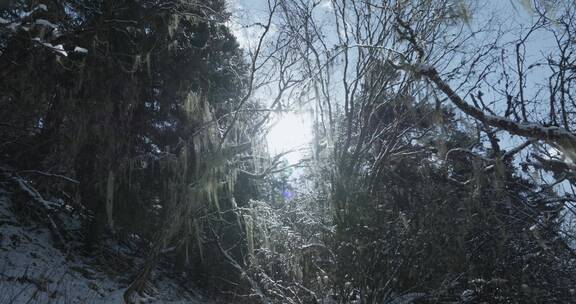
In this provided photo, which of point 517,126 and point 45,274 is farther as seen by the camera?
point 45,274

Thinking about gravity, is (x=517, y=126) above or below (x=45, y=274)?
above

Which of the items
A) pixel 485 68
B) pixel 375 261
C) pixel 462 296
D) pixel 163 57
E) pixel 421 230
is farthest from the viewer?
pixel 485 68

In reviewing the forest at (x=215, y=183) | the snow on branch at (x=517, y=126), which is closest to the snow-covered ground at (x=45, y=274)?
the forest at (x=215, y=183)

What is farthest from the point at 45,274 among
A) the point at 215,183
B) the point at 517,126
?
the point at 517,126

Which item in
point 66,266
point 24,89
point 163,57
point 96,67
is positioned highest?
point 163,57

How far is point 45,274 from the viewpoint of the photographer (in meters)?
5.47

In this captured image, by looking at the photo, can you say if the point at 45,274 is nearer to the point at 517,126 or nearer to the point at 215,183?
the point at 215,183

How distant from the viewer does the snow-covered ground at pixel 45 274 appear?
4.84 meters

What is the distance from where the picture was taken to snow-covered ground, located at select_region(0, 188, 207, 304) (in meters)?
4.84

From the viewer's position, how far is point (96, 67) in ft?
19.5

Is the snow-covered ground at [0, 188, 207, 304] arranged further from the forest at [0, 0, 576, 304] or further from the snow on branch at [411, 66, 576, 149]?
the snow on branch at [411, 66, 576, 149]

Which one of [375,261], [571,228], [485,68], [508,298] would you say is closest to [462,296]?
[508,298]

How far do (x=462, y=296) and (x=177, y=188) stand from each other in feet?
15.7

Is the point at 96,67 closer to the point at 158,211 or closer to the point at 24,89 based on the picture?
the point at 24,89
